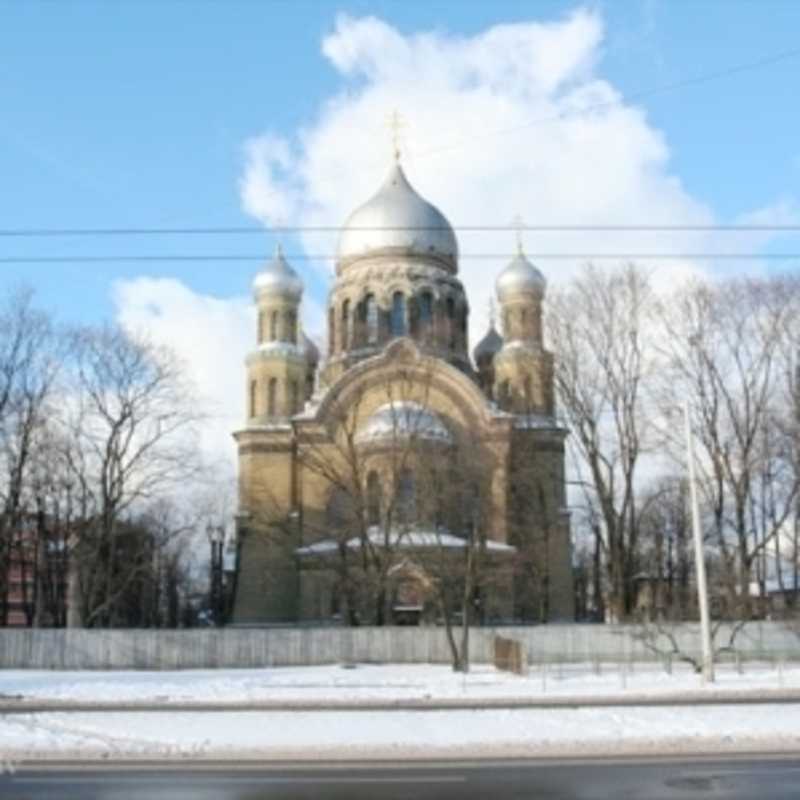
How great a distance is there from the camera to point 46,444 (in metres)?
38.9

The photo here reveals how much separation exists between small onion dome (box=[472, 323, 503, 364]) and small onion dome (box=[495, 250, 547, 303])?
194 inches

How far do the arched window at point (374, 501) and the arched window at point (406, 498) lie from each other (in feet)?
3.74

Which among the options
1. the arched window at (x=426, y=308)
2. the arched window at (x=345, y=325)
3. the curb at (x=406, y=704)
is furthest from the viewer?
the arched window at (x=345, y=325)

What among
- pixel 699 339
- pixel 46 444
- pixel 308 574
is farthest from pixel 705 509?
pixel 46 444

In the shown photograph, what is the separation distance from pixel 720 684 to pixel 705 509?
1499 cm

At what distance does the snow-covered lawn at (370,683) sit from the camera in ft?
70.8

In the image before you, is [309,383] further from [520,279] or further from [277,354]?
[520,279]

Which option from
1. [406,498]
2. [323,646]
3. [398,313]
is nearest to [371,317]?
[398,313]

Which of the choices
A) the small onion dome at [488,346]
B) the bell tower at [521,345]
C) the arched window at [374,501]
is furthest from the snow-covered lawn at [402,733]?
the small onion dome at [488,346]

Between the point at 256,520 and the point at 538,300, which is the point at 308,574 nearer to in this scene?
the point at 256,520

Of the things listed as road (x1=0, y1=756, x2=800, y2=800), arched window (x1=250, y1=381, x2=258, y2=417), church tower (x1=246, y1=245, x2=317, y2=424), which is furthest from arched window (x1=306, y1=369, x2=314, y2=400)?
road (x1=0, y1=756, x2=800, y2=800)

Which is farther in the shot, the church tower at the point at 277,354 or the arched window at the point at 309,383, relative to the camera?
the arched window at the point at 309,383

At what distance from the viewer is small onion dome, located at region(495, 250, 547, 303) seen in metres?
52.6

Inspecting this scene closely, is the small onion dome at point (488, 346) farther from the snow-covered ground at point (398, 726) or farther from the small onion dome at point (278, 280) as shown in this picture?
the snow-covered ground at point (398, 726)
